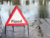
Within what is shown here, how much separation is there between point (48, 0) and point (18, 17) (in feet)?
43.0

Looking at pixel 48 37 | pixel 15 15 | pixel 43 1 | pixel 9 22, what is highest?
pixel 43 1

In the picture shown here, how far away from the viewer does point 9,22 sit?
3.59m

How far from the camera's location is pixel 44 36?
3.73 metres

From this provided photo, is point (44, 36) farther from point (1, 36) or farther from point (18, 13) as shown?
point (1, 36)

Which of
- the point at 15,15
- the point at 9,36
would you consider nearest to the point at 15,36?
the point at 9,36

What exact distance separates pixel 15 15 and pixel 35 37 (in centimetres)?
98

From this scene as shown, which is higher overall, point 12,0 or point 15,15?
point 12,0

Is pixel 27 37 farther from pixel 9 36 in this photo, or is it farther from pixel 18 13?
pixel 18 13

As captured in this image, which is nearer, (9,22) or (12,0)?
(9,22)

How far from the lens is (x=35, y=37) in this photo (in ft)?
11.9

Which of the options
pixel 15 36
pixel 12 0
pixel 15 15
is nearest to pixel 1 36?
pixel 15 36

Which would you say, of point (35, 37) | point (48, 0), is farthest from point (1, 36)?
point (48, 0)

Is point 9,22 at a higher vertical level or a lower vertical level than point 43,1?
lower

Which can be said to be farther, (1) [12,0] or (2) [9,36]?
(1) [12,0]
